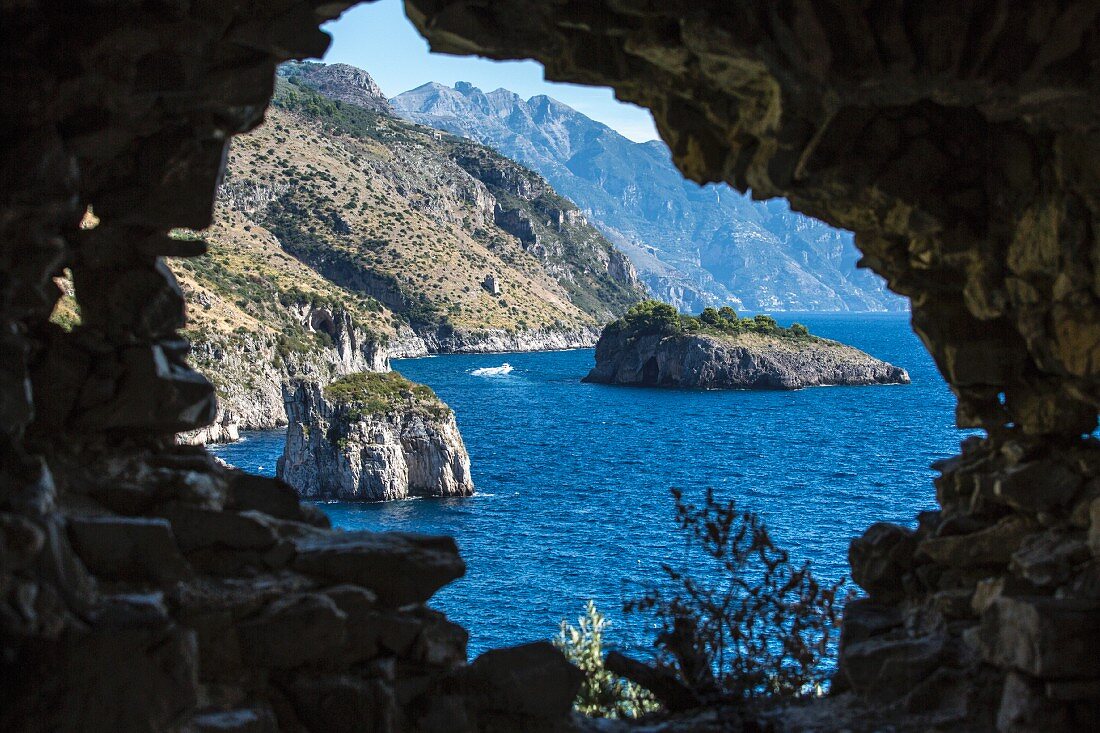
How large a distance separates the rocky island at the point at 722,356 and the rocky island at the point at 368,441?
98144mm

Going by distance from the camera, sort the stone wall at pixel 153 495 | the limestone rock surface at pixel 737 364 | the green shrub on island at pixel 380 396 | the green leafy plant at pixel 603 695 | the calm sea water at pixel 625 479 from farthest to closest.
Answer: the limestone rock surface at pixel 737 364 → the green shrub on island at pixel 380 396 → the calm sea water at pixel 625 479 → the green leafy plant at pixel 603 695 → the stone wall at pixel 153 495

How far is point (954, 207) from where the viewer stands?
13.9 m

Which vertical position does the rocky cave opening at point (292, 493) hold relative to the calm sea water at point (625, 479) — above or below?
above

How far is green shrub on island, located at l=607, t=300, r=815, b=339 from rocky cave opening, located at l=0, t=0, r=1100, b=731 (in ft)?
537

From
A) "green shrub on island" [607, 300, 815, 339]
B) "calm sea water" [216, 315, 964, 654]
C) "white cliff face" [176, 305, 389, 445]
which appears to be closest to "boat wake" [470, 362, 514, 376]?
"calm sea water" [216, 315, 964, 654]

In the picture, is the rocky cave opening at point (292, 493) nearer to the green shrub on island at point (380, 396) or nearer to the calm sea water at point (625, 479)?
the calm sea water at point (625, 479)

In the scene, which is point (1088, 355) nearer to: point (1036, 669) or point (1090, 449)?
point (1090, 449)

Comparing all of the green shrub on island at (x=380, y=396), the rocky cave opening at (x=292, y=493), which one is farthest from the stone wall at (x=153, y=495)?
the green shrub on island at (x=380, y=396)

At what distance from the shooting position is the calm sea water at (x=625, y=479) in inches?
2237

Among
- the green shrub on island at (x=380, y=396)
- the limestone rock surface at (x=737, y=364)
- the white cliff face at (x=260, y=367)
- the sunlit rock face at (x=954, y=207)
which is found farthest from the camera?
the limestone rock surface at (x=737, y=364)

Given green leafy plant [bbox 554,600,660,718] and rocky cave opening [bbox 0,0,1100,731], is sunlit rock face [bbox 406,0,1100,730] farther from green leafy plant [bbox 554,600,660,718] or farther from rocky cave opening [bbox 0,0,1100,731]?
green leafy plant [bbox 554,600,660,718]

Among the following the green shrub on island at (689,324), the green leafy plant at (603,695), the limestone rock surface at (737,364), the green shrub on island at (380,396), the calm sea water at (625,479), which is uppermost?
the green shrub on island at (689,324)

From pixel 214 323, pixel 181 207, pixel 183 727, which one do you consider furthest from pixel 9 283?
pixel 214 323

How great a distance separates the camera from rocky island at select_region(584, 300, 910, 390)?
570 ft
